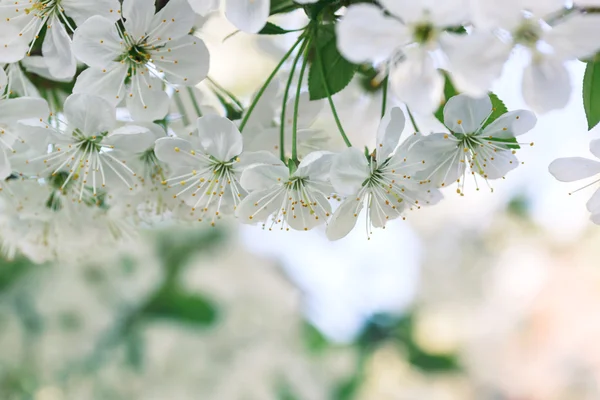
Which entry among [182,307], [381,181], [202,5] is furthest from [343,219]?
[182,307]

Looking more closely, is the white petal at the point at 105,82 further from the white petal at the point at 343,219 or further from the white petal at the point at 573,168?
the white petal at the point at 573,168

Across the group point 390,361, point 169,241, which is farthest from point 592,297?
point 169,241

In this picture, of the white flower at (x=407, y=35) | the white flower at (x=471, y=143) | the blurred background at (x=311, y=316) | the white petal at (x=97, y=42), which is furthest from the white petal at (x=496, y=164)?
the blurred background at (x=311, y=316)

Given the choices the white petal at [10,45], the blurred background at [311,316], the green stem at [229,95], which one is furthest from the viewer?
the blurred background at [311,316]

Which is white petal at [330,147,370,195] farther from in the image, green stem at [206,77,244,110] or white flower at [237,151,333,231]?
green stem at [206,77,244,110]

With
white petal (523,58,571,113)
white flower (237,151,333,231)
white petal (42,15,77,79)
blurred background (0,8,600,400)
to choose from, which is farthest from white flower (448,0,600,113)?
blurred background (0,8,600,400)
